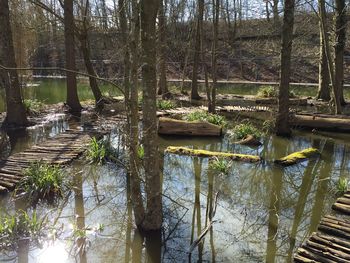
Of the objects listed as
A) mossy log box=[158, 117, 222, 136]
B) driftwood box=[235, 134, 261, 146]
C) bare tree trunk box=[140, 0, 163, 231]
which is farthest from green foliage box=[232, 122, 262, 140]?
bare tree trunk box=[140, 0, 163, 231]

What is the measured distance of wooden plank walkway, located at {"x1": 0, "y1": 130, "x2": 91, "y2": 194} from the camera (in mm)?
7242

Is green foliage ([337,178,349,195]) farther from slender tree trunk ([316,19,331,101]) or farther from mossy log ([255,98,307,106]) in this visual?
slender tree trunk ([316,19,331,101])

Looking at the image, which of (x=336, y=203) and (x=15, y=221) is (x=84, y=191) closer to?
(x=15, y=221)

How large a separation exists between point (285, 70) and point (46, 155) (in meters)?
6.95

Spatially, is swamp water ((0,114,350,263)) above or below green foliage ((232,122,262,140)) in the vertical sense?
below

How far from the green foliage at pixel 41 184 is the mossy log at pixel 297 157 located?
481cm

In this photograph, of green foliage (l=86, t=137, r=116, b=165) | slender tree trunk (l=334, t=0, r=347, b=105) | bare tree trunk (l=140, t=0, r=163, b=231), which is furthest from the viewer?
slender tree trunk (l=334, t=0, r=347, b=105)

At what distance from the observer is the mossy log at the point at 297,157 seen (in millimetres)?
8789

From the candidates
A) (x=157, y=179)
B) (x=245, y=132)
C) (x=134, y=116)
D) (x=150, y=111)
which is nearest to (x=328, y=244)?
(x=157, y=179)

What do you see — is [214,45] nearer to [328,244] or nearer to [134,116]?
[134,116]

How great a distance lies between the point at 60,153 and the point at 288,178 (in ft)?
16.6

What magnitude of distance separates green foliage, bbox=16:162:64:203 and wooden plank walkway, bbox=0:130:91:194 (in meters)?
0.28

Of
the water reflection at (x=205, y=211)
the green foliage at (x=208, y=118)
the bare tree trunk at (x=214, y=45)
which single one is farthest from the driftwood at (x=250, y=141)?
the bare tree trunk at (x=214, y=45)

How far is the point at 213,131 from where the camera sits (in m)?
11.4
